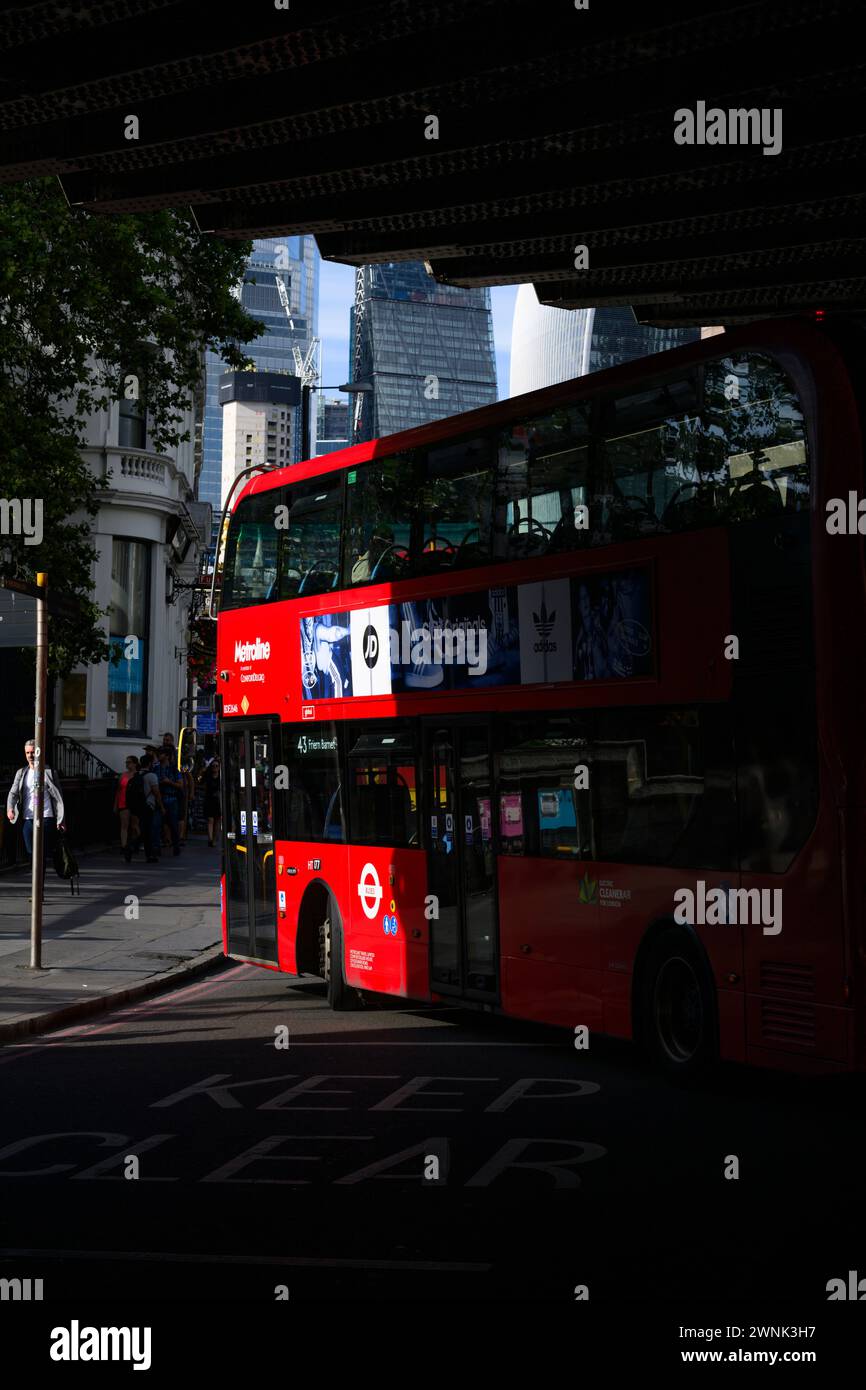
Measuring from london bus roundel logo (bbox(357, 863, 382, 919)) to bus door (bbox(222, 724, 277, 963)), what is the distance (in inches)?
70.9

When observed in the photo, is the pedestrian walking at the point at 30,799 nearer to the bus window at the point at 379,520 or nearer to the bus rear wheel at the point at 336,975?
the bus rear wheel at the point at 336,975

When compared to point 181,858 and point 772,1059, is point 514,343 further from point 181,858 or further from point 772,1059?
point 772,1059

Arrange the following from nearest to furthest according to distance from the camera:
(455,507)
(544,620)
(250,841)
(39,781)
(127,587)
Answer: (544,620)
(455,507)
(39,781)
(250,841)
(127,587)

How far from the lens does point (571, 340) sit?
17012 centimetres

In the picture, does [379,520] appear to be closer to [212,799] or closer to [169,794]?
[169,794]

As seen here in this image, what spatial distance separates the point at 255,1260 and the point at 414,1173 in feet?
5.26

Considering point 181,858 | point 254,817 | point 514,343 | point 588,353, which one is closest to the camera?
point 254,817

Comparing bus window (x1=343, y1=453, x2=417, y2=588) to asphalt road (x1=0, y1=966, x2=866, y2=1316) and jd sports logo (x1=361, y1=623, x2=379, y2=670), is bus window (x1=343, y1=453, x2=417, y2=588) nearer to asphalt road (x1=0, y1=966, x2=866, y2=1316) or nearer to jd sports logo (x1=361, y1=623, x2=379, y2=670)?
jd sports logo (x1=361, y1=623, x2=379, y2=670)

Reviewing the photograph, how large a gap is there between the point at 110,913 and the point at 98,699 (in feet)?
49.5

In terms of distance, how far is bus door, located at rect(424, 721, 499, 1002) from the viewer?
1198 centimetres

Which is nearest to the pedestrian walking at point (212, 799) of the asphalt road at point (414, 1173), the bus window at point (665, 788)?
the asphalt road at point (414, 1173)

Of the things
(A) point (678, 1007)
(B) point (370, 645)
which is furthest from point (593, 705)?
(B) point (370, 645)

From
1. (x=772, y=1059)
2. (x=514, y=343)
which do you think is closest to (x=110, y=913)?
(x=772, y=1059)
